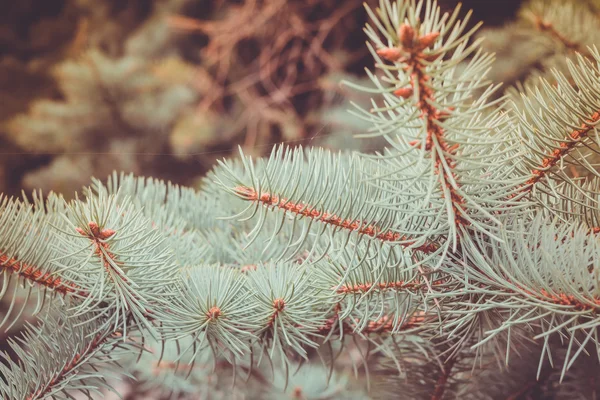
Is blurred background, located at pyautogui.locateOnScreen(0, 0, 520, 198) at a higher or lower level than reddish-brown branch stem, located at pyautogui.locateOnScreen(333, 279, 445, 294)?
higher

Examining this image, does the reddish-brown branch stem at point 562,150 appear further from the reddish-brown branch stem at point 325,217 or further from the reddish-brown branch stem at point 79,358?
the reddish-brown branch stem at point 79,358

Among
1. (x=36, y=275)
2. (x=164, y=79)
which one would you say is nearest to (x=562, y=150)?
(x=36, y=275)

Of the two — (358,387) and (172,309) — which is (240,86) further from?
(172,309)

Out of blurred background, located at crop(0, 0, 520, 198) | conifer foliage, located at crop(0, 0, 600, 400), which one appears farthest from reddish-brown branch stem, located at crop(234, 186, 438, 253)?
blurred background, located at crop(0, 0, 520, 198)

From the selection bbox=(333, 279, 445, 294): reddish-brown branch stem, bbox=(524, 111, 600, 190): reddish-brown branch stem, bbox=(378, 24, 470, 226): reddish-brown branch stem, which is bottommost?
bbox=(333, 279, 445, 294): reddish-brown branch stem

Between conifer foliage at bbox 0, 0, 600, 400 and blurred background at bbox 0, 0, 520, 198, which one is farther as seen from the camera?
blurred background at bbox 0, 0, 520, 198

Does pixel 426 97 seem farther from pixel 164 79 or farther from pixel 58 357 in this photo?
pixel 164 79

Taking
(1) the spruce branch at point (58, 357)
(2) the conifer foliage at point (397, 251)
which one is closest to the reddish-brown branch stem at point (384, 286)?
(2) the conifer foliage at point (397, 251)

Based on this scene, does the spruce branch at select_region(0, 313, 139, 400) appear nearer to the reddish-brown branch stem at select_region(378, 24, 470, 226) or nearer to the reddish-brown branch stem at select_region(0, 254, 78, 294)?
the reddish-brown branch stem at select_region(0, 254, 78, 294)
